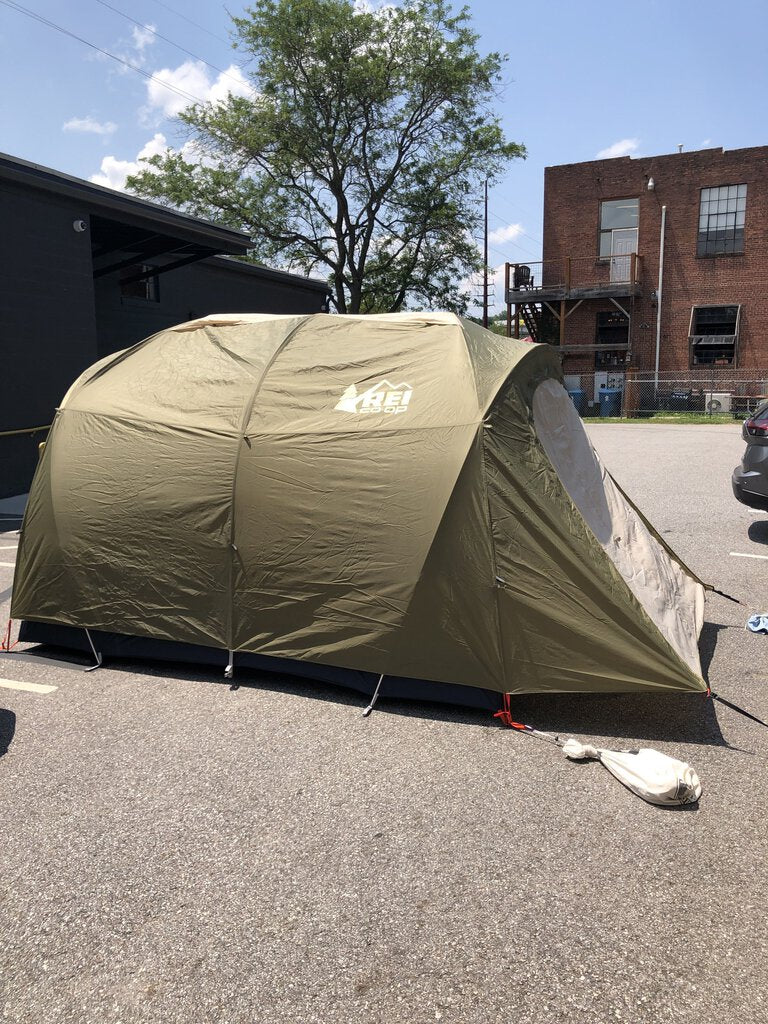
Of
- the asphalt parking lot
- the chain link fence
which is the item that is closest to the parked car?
the asphalt parking lot

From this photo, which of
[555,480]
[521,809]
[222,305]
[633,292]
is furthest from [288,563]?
[633,292]

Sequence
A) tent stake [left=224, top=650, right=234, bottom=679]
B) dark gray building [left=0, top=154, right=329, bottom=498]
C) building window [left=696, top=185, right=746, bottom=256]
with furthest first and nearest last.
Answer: building window [left=696, top=185, right=746, bottom=256] → dark gray building [left=0, top=154, right=329, bottom=498] → tent stake [left=224, top=650, right=234, bottom=679]

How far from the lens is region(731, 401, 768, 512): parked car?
7.42 meters

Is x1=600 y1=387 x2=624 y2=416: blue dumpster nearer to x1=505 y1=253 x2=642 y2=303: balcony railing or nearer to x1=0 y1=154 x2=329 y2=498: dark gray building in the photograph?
x1=505 y1=253 x2=642 y2=303: balcony railing

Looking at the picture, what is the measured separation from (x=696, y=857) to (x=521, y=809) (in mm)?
705

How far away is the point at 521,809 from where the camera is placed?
3.21 metres

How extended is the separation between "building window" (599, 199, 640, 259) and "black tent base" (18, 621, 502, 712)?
27189mm

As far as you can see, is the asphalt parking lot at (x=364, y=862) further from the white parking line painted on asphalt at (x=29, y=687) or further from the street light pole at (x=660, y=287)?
the street light pole at (x=660, y=287)

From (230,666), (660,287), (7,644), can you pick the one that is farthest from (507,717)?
(660,287)

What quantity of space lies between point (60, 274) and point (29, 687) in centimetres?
Answer: 909

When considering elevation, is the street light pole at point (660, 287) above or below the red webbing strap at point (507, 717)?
above

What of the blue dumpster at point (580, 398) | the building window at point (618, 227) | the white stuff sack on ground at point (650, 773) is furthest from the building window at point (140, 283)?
the building window at point (618, 227)

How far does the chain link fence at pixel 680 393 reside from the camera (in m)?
25.9

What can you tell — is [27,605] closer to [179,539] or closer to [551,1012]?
[179,539]
